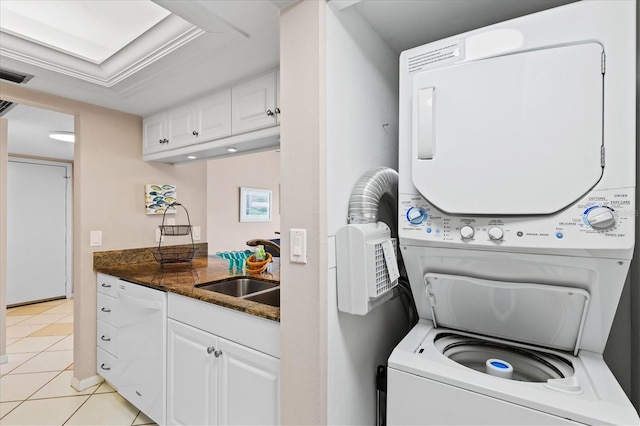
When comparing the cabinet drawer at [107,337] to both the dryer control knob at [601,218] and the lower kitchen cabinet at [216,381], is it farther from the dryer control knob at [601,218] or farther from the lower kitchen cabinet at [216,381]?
the dryer control knob at [601,218]

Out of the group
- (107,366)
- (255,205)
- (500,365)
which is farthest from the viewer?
Result: (255,205)

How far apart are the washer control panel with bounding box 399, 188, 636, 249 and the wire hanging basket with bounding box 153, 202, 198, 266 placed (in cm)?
209

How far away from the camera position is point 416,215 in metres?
1.12

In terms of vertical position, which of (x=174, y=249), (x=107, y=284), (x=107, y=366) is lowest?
(x=107, y=366)

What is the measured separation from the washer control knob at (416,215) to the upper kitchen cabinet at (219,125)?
38.4 inches

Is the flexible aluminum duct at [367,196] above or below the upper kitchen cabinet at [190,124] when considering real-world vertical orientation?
below

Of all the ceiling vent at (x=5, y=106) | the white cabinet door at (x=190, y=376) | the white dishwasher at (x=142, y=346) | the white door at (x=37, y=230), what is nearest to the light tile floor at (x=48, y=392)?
the white dishwasher at (x=142, y=346)

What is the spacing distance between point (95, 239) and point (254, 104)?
1.67 meters

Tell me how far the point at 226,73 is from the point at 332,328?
1.55 metres

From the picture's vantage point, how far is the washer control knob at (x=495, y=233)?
38.4 inches

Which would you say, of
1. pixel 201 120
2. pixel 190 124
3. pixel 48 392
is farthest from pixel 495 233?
pixel 48 392

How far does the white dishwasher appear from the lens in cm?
186

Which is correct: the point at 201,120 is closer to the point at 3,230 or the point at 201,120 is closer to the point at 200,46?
the point at 200,46

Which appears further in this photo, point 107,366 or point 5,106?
point 5,106
